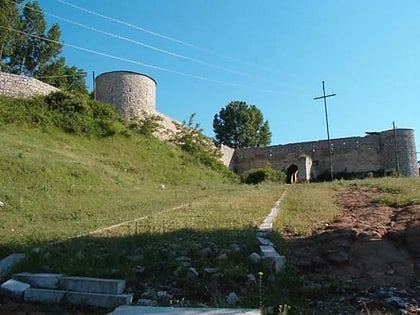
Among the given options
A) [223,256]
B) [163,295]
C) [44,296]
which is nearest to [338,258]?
[223,256]

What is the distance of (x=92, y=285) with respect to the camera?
4.11 meters

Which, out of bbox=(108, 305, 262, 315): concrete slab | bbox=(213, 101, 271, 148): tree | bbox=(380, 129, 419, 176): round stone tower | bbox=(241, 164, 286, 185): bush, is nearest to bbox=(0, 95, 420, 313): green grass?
bbox=(108, 305, 262, 315): concrete slab

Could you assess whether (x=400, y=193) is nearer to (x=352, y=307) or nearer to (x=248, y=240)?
(x=248, y=240)

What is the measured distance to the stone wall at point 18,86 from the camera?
743 inches

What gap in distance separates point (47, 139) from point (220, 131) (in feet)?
122

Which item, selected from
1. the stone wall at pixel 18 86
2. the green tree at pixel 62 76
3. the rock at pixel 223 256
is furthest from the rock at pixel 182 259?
the green tree at pixel 62 76

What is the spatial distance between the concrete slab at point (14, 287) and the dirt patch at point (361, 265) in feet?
8.62

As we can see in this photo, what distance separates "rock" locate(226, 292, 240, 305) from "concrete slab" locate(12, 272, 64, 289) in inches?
66.7

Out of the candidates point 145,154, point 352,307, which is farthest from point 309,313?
point 145,154

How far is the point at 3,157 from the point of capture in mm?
12359

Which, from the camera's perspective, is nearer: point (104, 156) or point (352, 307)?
point (352, 307)

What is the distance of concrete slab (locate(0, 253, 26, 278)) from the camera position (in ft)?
15.8

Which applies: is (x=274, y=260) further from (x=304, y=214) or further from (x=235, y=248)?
(x=304, y=214)

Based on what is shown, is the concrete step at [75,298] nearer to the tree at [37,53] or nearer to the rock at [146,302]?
the rock at [146,302]
